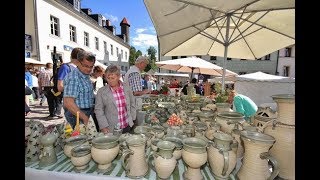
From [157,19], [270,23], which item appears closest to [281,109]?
[157,19]

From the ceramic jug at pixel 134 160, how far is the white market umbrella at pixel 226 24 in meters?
1.67

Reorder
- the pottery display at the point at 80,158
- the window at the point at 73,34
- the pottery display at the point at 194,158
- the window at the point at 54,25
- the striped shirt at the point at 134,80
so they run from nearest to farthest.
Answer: the pottery display at the point at 194,158
the pottery display at the point at 80,158
the striped shirt at the point at 134,80
the window at the point at 54,25
the window at the point at 73,34

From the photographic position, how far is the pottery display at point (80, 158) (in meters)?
1.35

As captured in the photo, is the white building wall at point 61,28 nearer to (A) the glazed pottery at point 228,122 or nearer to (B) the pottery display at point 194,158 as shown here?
(A) the glazed pottery at point 228,122

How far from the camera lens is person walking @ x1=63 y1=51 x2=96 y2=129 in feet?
7.06

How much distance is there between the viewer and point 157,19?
284cm

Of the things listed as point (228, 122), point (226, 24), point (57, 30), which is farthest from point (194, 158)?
point (57, 30)

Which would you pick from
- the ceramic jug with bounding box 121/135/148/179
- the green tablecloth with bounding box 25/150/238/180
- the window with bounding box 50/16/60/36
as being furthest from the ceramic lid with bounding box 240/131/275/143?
the window with bounding box 50/16/60/36

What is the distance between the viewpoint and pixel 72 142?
1524mm

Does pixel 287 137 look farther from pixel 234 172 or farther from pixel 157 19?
pixel 157 19

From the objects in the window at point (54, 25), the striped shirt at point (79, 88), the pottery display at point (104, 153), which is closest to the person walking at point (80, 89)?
the striped shirt at point (79, 88)

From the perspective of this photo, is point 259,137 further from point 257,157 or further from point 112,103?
point 112,103
